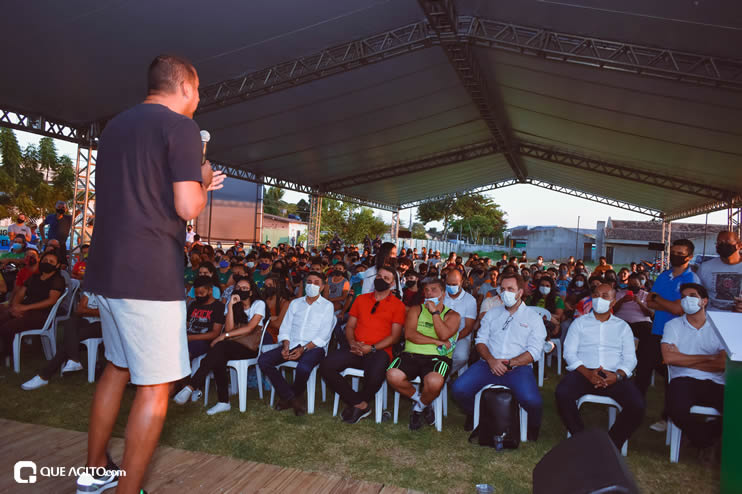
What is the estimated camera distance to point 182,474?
2.20 metres

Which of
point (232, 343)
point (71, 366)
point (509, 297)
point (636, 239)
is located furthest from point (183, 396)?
point (636, 239)

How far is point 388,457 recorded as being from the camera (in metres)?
3.20

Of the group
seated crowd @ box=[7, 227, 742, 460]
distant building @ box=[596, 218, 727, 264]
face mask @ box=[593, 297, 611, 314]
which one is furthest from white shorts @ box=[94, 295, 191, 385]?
distant building @ box=[596, 218, 727, 264]

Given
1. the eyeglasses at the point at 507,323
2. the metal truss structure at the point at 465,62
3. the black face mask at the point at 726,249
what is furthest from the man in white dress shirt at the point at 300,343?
the metal truss structure at the point at 465,62

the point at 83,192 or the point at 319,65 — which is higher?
the point at 319,65

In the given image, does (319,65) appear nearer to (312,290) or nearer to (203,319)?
(312,290)

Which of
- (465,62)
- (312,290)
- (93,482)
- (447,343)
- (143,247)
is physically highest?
(465,62)

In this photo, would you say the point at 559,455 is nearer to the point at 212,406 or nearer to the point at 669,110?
the point at 212,406

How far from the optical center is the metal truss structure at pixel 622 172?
13984 millimetres

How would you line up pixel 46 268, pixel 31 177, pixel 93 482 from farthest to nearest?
pixel 31 177, pixel 46 268, pixel 93 482

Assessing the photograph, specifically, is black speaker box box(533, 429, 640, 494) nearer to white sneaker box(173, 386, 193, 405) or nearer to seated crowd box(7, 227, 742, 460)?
seated crowd box(7, 227, 742, 460)

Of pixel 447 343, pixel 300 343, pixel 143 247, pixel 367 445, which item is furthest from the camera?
pixel 300 343

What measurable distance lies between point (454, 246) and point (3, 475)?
35.8 meters

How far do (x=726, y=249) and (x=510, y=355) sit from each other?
1.96m
